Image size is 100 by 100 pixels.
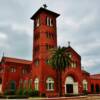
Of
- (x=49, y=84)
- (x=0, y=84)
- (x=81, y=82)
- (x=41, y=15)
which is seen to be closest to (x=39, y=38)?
(x=41, y=15)

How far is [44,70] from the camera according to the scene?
59500 millimetres

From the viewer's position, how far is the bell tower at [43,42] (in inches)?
2343

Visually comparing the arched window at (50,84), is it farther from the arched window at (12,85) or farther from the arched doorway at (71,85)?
the arched window at (12,85)

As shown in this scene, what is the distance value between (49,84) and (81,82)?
1203 cm

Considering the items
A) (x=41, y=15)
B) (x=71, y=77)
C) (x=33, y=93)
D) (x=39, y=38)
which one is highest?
(x=41, y=15)

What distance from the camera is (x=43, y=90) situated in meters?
58.2

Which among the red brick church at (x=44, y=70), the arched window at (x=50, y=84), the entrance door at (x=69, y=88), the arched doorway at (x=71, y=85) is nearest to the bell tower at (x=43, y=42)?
the red brick church at (x=44, y=70)

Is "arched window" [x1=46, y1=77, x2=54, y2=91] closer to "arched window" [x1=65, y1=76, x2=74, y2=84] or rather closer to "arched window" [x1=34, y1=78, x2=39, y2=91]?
"arched window" [x1=34, y1=78, x2=39, y2=91]

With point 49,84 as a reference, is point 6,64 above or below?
above

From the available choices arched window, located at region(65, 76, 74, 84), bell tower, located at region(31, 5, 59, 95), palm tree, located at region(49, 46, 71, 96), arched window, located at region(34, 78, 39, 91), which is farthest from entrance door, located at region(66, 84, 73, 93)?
arched window, located at region(34, 78, 39, 91)

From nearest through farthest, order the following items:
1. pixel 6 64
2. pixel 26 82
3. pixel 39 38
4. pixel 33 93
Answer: pixel 33 93 → pixel 39 38 → pixel 26 82 → pixel 6 64

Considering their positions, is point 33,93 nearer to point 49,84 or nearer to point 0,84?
point 49,84

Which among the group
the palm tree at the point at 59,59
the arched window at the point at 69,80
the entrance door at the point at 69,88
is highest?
the palm tree at the point at 59,59

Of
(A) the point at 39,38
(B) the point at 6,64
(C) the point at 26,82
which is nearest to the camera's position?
(A) the point at 39,38
